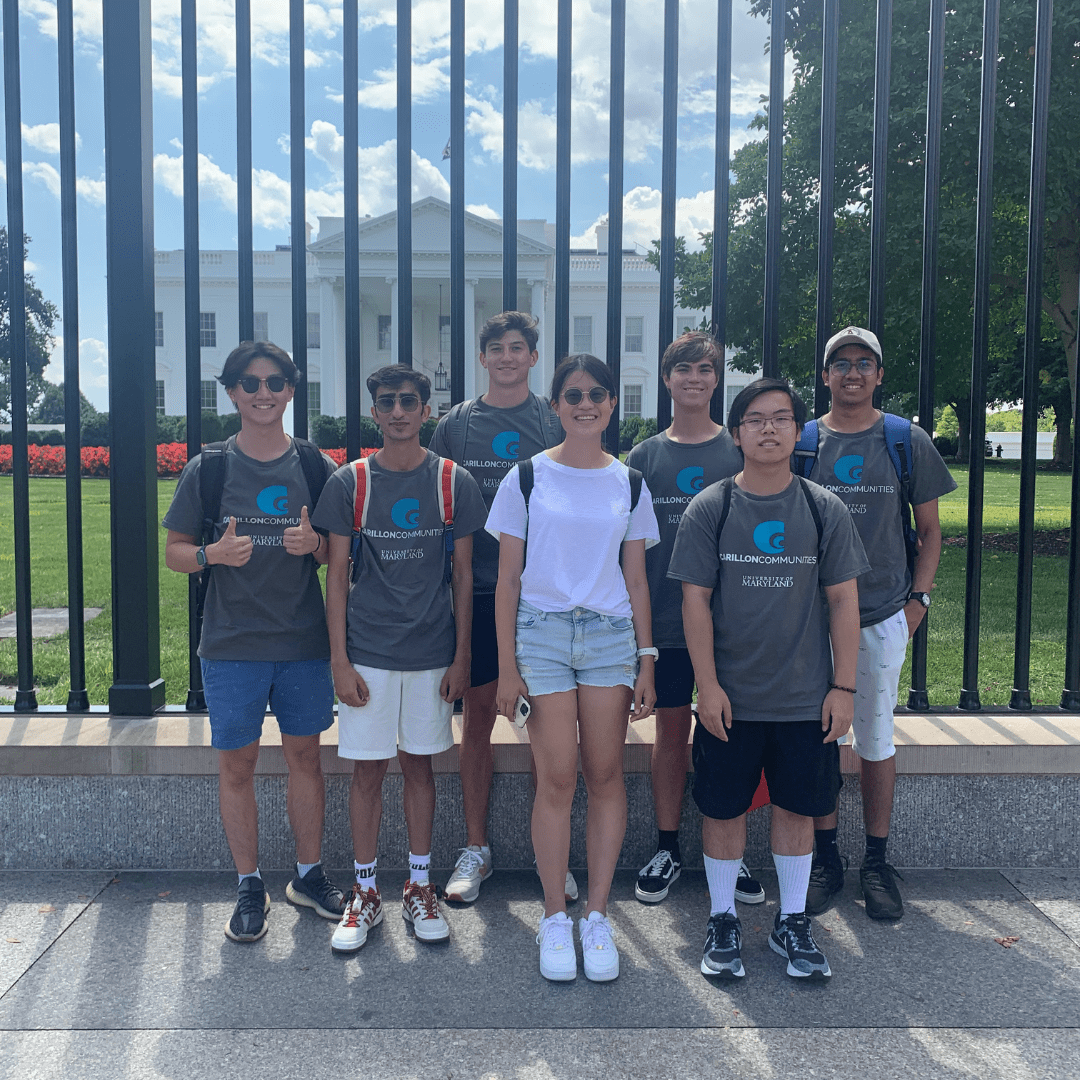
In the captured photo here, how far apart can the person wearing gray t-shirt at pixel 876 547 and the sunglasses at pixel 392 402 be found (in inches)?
55.9

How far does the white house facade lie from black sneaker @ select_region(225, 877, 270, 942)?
33571 mm

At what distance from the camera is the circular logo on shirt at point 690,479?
3.34 metres

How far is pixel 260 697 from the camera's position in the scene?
3.17 meters

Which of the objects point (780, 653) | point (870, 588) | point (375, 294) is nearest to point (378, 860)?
point (780, 653)

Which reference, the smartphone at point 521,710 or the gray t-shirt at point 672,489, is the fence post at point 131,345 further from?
the gray t-shirt at point 672,489

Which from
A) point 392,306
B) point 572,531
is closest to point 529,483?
point 572,531

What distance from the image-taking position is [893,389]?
1400 cm

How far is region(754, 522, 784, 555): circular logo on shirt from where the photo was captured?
2.88m

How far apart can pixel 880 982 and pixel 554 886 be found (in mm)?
1015

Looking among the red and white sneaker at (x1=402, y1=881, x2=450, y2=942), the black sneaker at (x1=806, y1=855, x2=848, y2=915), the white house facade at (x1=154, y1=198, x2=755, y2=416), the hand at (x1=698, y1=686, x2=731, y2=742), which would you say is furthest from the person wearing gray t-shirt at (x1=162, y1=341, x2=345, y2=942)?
the white house facade at (x1=154, y1=198, x2=755, y2=416)

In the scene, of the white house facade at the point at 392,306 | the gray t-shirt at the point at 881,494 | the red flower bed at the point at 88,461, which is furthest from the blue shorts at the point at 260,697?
the white house facade at the point at 392,306

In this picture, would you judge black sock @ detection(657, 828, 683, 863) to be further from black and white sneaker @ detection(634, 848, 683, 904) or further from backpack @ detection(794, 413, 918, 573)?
backpack @ detection(794, 413, 918, 573)

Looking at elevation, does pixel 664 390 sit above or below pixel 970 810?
above

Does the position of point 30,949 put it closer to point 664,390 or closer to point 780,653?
point 780,653
